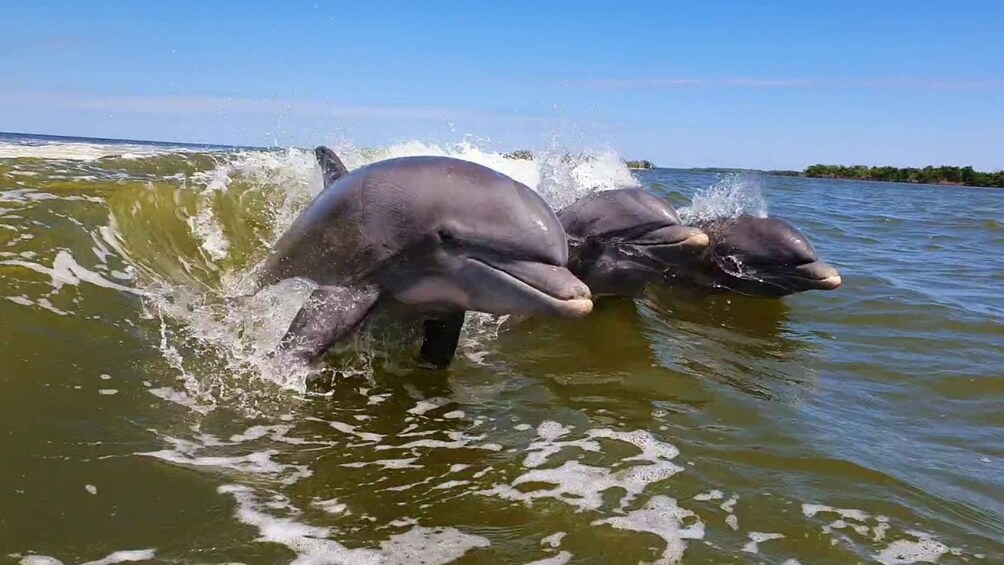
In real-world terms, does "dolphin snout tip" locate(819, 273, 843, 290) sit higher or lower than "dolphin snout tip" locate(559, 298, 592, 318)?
lower

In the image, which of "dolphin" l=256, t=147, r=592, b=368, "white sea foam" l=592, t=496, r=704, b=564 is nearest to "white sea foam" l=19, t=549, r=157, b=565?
"white sea foam" l=592, t=496, r=704, b=564

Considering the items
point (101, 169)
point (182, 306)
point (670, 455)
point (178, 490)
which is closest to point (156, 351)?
point (182, 306)

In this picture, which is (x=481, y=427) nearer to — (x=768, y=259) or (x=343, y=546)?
(x=343, y=546)

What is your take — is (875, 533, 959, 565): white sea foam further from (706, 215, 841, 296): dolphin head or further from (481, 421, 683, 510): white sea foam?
(706, 215, 841, 296): dolphin head

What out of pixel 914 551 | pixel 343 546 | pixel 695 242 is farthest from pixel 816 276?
pixel 343 546

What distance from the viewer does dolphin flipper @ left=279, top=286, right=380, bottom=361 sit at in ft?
20.6

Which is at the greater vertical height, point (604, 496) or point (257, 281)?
point (257, 281)

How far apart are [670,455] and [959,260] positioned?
13.6 m

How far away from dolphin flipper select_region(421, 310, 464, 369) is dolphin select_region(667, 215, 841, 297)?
168 inches

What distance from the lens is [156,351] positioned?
679 centimetres

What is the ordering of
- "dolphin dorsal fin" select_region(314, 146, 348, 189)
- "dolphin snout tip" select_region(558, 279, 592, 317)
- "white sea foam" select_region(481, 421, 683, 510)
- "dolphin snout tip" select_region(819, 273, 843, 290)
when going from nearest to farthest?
"white sea foam" select_region(481, 421, 683, 510), "dolphin snout tip" select_region(558, 279, 592, 317), "dolphin dorsal fin" select_region(314, 146, 348, 189), "dolphin snout tip" select_region(819, 273, 843, 290)

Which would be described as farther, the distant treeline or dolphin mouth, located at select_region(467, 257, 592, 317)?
the distant treeline

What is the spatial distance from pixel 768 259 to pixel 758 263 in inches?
5.8

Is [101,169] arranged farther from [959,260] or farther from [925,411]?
[959,260]
